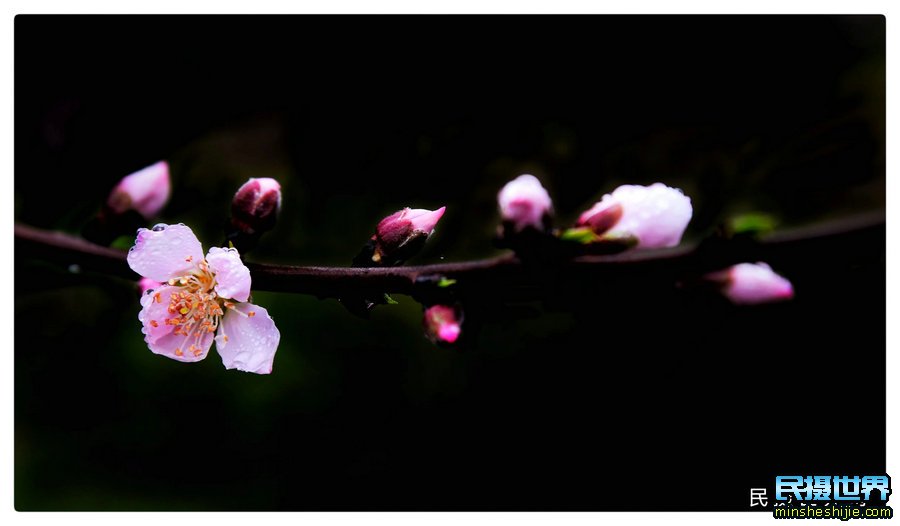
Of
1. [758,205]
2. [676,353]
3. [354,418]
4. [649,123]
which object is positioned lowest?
[354,418]

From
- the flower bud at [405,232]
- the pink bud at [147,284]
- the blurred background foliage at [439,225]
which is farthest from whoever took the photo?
the blurred background foliage at [439,225]

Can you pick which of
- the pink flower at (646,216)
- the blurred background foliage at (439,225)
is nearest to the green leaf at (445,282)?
the pink flower at (646,216)

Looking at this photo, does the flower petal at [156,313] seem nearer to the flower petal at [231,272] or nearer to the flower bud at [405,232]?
the flower petal at [231,272]

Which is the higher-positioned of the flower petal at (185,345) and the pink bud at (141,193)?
the pink bud at (141,193)

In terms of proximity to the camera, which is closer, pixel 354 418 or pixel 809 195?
pixel 809 195

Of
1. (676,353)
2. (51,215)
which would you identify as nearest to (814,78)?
(676,353)

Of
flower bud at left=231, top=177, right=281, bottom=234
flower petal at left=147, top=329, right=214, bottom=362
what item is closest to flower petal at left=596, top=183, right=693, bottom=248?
flower bud at left=231, top=177, right=281, bottom=234

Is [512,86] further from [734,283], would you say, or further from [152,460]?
[152,460]

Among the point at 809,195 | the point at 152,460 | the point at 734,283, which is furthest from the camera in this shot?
the point at 152,460
